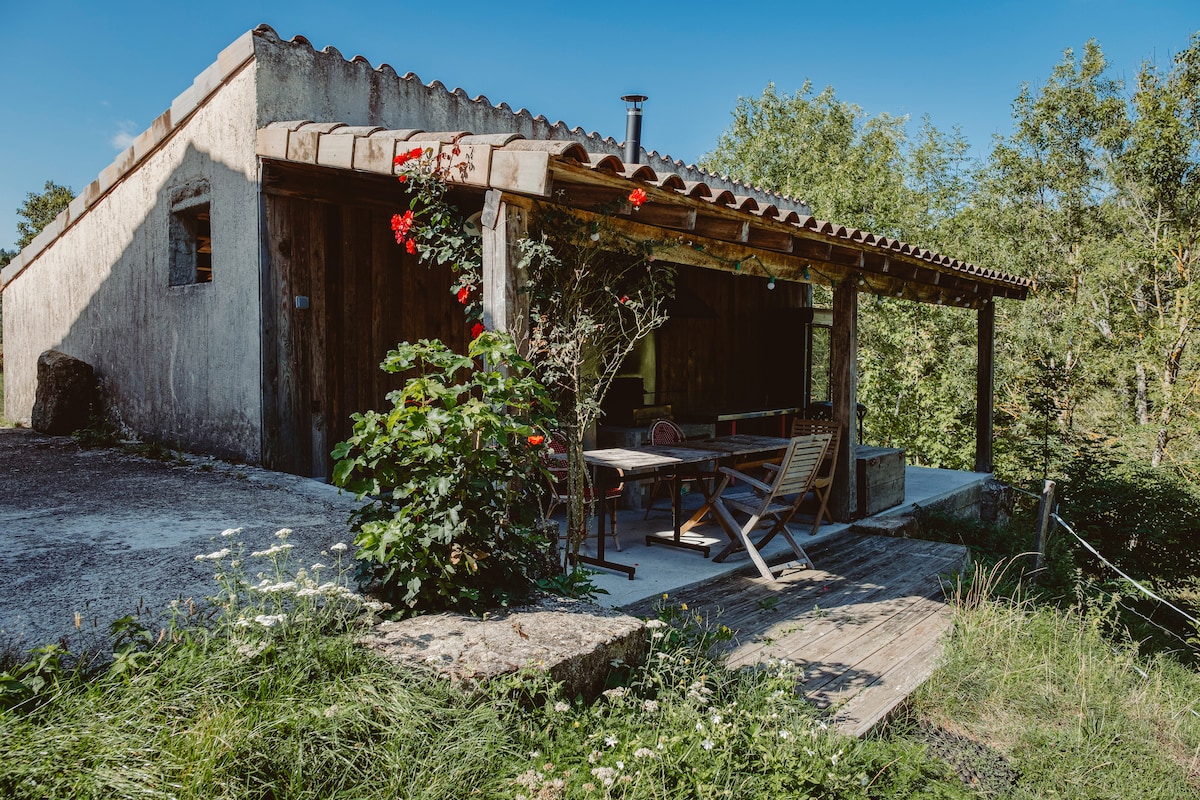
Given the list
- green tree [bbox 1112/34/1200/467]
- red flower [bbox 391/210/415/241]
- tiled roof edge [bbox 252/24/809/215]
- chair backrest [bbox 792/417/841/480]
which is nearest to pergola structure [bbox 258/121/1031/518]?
chair backrest [bbox 792/417/841/480]

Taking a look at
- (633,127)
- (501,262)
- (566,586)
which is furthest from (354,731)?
(633,127)

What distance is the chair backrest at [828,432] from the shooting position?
584 cm

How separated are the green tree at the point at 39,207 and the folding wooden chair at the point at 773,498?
22.3m

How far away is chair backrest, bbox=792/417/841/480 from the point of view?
5840 mm

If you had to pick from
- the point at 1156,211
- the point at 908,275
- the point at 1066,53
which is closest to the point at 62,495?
the point at 908,275

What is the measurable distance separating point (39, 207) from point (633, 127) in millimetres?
20172

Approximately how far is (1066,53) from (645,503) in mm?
15790

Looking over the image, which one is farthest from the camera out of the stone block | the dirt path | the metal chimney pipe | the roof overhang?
the stone block

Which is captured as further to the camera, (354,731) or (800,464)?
(800,464)

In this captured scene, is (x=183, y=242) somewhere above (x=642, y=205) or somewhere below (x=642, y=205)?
above

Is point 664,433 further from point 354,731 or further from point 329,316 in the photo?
point 354,731

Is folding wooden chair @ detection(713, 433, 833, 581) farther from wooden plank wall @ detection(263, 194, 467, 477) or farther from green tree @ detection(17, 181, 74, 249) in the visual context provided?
green tree @ detection(17, 181, 74, 249)

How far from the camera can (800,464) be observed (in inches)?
204

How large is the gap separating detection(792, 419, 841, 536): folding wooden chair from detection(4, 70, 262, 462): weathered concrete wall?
14.3 ft
